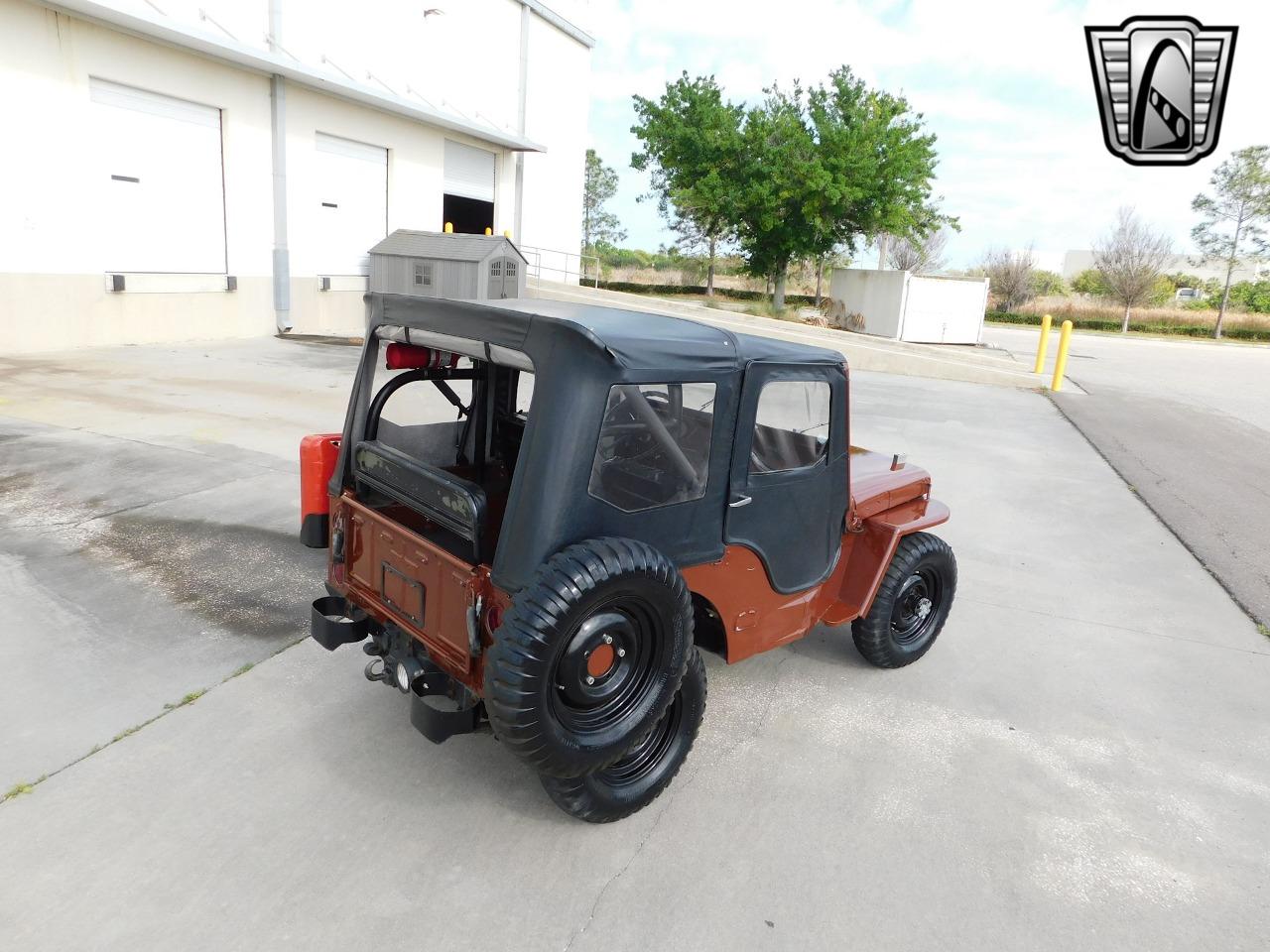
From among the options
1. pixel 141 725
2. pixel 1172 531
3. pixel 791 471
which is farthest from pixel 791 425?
pixel 1172 531

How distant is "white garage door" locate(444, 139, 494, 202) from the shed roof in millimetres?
3687

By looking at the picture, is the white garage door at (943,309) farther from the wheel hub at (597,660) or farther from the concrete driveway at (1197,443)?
the wheel hub at (597,660)

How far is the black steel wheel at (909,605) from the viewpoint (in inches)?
177

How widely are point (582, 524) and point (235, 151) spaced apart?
56.8 ft

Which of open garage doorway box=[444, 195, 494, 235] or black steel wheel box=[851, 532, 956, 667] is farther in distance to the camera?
open garage doorway box=[444, 195, 494, 235]

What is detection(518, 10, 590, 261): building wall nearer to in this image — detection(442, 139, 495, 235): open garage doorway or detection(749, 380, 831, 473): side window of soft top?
detection(442, 139, 495, 235): open garage doorway

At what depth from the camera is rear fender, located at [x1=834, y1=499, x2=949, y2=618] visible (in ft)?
14.4

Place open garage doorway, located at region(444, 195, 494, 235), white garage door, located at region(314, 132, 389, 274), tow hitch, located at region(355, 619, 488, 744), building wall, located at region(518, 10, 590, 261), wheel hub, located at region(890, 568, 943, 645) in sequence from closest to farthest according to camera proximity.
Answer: tow hitch, located at region(355, 619, 488, 744) → wheel hub, located at region(890, 568, 943, 645) → white garage door, located at region(314, 132, 389, 274) → open garage doorway, located at region(444, 195, 494, 235) → building wall, located at region(518, 10, 590, 261)

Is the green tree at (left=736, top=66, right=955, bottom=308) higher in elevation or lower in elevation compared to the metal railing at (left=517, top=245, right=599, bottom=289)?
higher

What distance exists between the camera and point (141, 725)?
145 inches

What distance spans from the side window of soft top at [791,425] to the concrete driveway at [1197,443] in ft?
13.6

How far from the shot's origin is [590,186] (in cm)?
6128

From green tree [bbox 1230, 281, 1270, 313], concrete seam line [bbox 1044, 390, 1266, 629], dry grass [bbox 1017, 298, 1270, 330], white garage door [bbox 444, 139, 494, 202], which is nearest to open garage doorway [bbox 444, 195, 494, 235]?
white garage door [bbox 444, 139, 494, 202]

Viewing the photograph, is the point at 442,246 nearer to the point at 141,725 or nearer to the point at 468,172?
the point at 468,172
